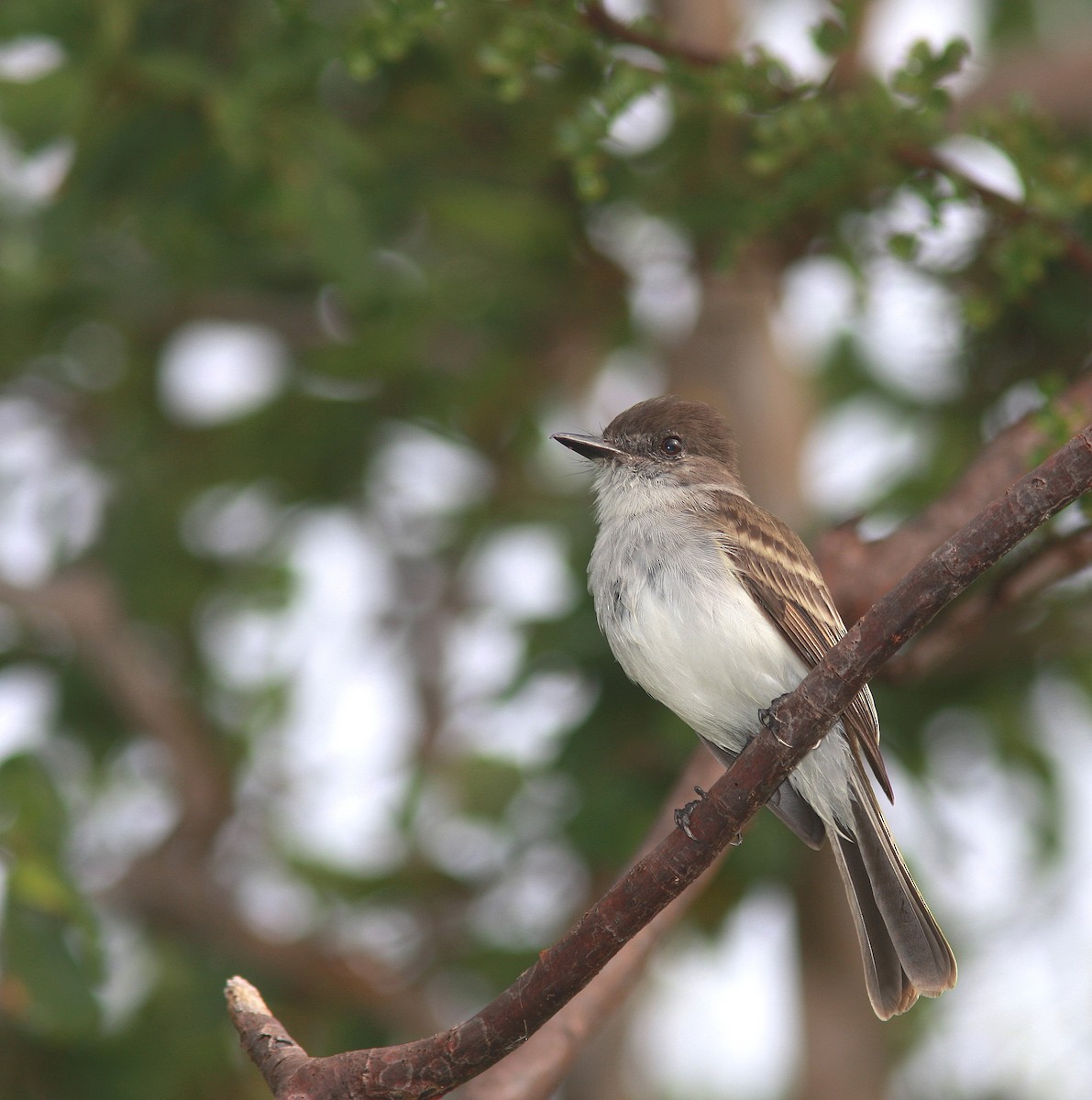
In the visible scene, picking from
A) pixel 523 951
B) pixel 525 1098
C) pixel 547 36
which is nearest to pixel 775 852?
pixel 523 951

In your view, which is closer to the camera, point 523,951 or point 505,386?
point 523,951

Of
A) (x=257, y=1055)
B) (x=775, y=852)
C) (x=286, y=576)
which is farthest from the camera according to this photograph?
(x=286, y=576)

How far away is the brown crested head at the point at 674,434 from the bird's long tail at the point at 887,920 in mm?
1181

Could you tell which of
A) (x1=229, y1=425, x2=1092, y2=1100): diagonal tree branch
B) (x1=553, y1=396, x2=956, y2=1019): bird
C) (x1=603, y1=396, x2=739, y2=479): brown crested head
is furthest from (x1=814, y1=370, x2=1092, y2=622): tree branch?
(x1=229, y1=425, x2=1092, y2=1100): diagonal tree branch

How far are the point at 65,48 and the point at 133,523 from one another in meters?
2.47

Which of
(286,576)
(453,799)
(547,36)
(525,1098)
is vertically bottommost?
(453,799)

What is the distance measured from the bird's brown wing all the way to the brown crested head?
1.83 ft

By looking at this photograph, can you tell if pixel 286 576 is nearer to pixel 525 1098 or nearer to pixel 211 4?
pixel 211 4

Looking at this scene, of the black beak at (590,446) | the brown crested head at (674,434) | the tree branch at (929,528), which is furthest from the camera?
the brown crested head at (674,434)

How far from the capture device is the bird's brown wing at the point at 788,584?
3752 millimetres

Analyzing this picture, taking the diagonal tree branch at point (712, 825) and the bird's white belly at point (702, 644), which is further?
the bird's white belly at point (702, 644)

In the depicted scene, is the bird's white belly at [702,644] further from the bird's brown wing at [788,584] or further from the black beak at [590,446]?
the black beak at [590,446]

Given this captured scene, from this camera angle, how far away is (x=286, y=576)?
686 cm

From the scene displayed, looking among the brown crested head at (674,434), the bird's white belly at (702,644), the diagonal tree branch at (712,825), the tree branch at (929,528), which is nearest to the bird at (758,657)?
the bird's white belly at (702,644)
